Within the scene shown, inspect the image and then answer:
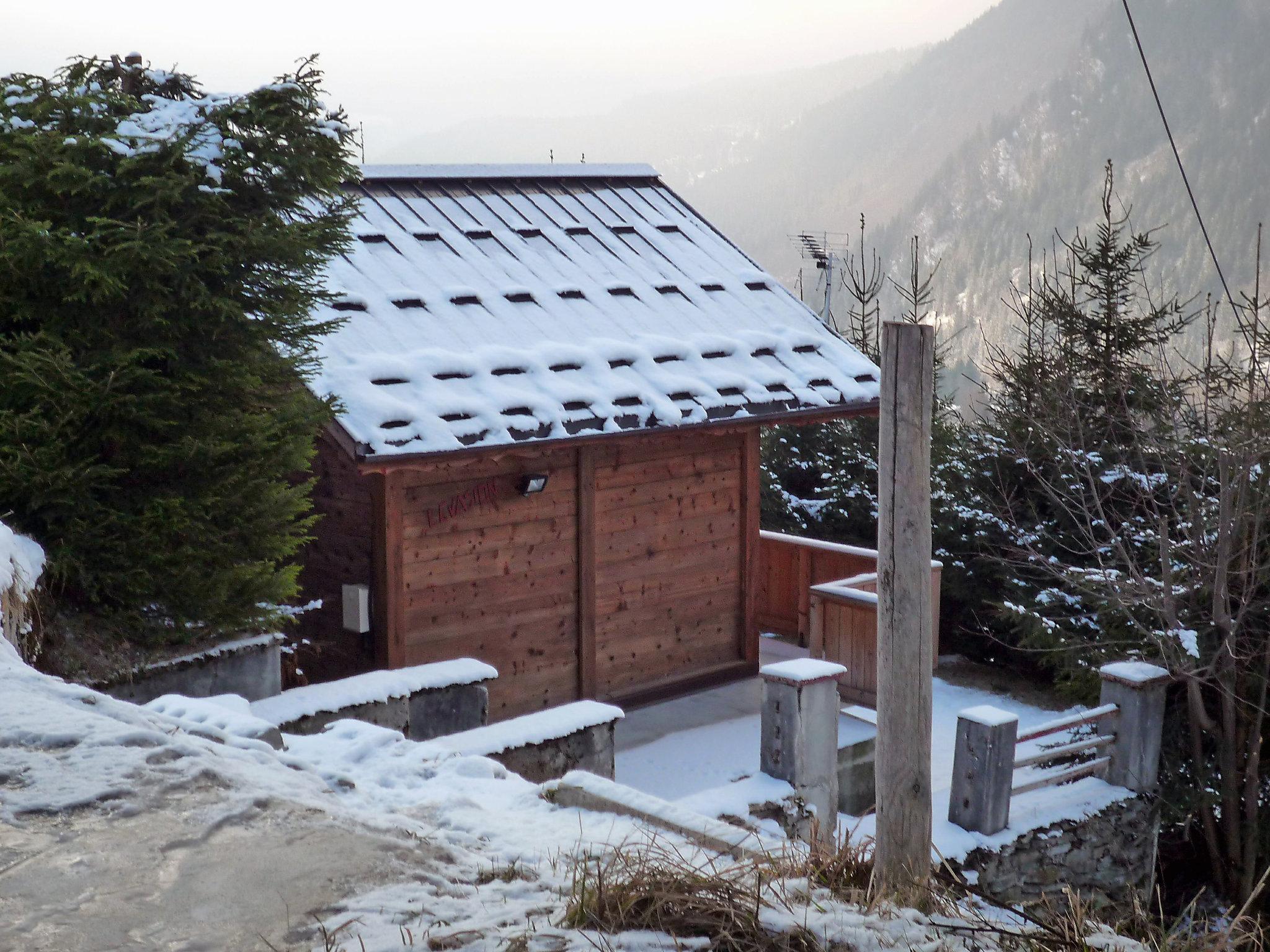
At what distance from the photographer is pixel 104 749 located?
499 cm

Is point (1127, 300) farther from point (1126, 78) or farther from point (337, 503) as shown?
point (1126, 78)

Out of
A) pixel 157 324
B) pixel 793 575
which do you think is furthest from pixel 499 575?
pixel 793 575

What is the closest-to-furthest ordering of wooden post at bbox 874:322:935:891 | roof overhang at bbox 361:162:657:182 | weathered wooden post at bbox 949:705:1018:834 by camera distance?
wooden post at bbox 874:322:935:891
weathered wooden post at bbox 949:705:1018:834
roof overhang at bbox 361:162:657:182

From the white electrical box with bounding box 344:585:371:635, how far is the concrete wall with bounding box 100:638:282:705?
4.94 feet

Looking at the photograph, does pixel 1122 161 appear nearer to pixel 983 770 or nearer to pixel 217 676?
pixel 983 770

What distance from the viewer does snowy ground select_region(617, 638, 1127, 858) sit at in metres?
8.11

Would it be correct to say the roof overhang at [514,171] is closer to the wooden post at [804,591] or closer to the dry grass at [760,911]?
the wooden post at [804,591]

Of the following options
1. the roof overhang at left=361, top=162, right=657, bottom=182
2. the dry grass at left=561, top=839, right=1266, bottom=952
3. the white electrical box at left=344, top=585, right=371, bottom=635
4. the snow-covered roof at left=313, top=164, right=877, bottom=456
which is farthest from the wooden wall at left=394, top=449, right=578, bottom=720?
the dry grass at left=561, top=839, right=1266, bottom=952

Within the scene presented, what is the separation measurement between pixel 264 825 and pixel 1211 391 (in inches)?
348

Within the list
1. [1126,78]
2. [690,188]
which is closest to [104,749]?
[1126,78]

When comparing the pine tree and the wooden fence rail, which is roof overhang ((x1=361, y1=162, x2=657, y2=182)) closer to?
the pine tree

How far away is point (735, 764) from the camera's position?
9.56 m

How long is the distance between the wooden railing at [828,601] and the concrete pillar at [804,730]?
112cm

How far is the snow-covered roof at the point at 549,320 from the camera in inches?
370
